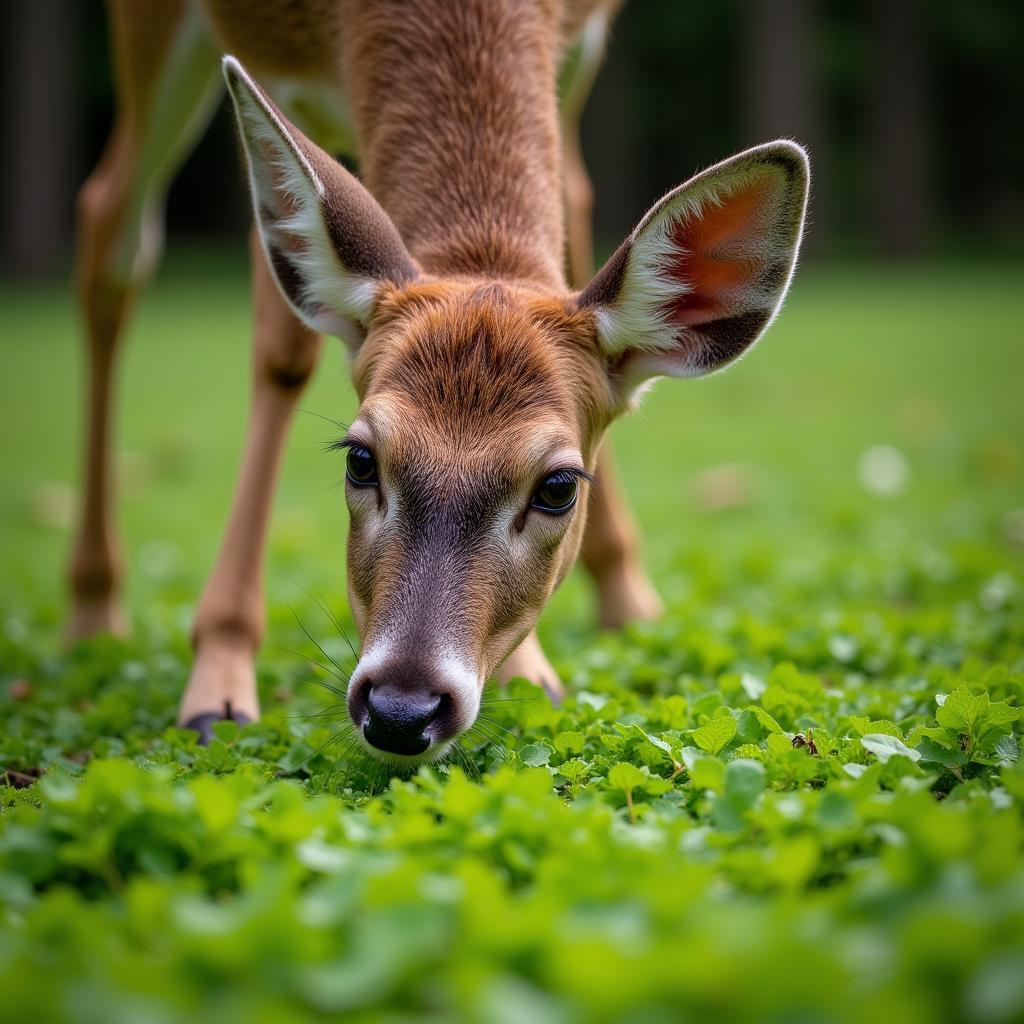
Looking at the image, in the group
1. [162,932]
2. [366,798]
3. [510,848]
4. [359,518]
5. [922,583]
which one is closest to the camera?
[162,932]

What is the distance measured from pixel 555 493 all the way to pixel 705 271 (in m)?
0.90

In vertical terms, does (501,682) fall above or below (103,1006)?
above

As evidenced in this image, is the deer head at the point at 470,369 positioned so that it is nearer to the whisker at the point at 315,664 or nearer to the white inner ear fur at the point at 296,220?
the white inner ear fur at the point at 296,220

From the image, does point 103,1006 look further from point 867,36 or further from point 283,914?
point 867,36

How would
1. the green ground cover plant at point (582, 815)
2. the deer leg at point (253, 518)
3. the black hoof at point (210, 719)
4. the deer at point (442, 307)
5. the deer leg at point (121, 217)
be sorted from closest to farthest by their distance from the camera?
the green ground cover plant at point (582, 815) → the deer at point (442, 307) → the black hoof at point (210, 719) → the deer leg at point (253, 518) → the deer leg at point (121, 217)

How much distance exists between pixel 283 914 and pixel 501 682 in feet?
6.71

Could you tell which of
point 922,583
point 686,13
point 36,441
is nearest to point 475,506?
point 922,583

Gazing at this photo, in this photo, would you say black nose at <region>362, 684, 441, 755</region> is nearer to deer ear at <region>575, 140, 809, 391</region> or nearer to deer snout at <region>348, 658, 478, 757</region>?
deer snout at <region>348, 658, 478, 757</region>

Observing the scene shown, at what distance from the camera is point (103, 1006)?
5.65 ft

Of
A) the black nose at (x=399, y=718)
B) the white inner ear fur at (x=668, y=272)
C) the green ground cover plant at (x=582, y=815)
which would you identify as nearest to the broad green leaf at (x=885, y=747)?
the green ground cover plant at (x=582, y=815)

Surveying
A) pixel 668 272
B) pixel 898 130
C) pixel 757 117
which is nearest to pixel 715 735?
pixel 668 272

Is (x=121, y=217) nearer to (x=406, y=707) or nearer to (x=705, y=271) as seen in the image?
(x=705, y=271)

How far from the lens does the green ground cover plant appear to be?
1765 millimetres

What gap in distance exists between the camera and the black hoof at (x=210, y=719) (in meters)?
3.99
